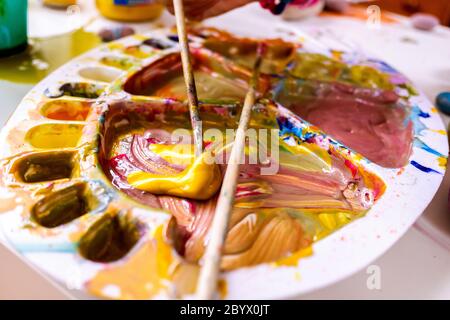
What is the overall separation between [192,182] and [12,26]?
2.62ft

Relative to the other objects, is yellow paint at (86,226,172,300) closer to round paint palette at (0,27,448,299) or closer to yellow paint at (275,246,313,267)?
round paint palette at (0,27,448,299)

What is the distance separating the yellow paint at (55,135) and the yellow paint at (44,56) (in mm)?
334

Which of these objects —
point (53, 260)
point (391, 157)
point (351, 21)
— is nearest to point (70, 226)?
point (53, 260)

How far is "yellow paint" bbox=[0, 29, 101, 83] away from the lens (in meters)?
1.18

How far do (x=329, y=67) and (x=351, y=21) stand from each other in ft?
1.66

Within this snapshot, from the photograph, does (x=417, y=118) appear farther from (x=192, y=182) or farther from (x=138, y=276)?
(x=138, y=276)

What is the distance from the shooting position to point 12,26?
1.25m

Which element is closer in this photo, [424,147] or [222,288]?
[222,288]

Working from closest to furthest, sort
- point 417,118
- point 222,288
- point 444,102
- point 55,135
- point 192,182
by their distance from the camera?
point 222,288
point 192,182
point 55,135
point 417,118
point 444,102

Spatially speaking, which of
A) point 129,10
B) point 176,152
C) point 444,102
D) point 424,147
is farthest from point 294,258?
point 129,10

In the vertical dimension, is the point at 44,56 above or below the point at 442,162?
below

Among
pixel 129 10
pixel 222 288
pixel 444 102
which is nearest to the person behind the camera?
pixel 222 288

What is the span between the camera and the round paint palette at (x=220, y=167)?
64 cm

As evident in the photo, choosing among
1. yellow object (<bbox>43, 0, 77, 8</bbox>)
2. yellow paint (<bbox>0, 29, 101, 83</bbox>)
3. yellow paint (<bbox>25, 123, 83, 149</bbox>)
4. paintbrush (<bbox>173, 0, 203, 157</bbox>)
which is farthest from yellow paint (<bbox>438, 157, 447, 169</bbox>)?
yellow object (<bbox>43, 0, 77, 8</bbox>)
